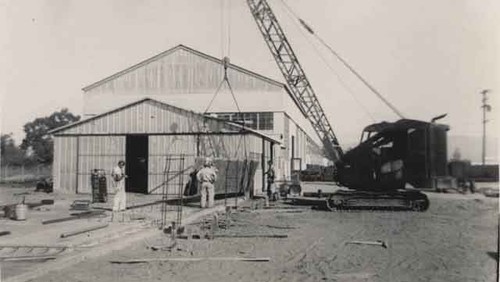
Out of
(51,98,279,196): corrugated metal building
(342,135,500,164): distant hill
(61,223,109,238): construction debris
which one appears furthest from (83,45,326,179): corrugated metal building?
(342,135,500,164): distant hill

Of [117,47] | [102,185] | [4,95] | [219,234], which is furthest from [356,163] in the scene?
[4,95]

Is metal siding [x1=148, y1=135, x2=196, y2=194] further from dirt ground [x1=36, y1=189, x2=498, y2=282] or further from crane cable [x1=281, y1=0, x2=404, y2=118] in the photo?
crane cable [x1=281, y1=0, x2=404, y2=118]

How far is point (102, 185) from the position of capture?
18000 mm

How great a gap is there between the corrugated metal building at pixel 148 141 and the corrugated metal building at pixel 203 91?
16.7 ft

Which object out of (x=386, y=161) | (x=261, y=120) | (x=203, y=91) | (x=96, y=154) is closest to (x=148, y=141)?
(x=96, y=154)

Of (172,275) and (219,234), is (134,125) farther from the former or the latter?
(172,275)

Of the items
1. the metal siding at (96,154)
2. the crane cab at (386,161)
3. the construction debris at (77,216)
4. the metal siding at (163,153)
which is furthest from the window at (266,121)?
the construction debris at (77,216)

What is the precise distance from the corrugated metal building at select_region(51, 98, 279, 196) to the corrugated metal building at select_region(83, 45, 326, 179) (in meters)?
5.09

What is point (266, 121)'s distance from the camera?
30922 millimetres

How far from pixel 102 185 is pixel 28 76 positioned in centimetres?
899

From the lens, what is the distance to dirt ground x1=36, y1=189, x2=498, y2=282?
7832mm

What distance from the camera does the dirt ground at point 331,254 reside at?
308 inches

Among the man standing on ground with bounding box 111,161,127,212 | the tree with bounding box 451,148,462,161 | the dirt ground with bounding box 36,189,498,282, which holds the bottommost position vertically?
the dirt ground with bounding box 36,189,498,282

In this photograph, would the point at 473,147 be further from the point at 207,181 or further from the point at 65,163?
the point at 65,163
